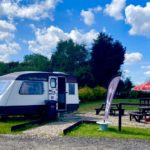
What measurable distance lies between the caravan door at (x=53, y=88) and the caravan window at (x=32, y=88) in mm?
584

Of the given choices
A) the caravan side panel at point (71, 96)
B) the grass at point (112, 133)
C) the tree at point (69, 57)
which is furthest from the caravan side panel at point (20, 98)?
the tree at point (69, 57)

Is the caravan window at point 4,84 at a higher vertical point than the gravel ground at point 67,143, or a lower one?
higher

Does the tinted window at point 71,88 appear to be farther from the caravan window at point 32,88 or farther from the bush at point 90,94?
the bush at point 90,94

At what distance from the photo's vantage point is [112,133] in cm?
1484

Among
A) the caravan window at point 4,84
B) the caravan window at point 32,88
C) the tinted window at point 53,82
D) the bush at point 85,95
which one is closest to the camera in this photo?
the caravan window at point 4,84

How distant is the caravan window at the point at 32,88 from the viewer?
20.0m

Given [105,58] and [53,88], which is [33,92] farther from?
[105,58]

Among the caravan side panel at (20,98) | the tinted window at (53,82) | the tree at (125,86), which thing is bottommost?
the caravan side panel at (20,98)

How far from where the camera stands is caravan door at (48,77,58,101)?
21.2m

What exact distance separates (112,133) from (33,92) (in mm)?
6647

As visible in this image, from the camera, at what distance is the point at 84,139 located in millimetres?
13031

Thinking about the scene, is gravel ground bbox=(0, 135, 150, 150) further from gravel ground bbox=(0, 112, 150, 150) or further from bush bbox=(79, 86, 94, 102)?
bush bbox=(79, 86, 94, 102)

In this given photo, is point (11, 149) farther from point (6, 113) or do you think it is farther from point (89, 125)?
point (6, 113)

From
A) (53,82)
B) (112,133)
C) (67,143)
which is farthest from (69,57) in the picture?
(67,143)
